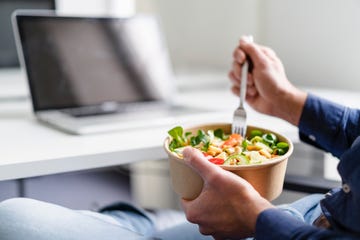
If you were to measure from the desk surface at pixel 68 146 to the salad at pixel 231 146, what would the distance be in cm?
13

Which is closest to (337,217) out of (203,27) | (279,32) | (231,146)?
(231,146)

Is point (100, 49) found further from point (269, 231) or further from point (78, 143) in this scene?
point (269, 231)

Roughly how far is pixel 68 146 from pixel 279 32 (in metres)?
0.92

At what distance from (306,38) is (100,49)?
0.68m

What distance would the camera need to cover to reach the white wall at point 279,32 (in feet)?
4.42

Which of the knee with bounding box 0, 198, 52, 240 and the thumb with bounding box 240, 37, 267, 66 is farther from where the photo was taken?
the thumb with bounding box 240, 37, 267, 66

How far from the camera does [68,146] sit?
2.78 ft

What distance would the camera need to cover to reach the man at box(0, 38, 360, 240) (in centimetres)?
60

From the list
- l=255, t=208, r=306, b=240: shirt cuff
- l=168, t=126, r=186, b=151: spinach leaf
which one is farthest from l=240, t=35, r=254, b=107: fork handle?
l=255, t=208, r=306, b=240: shirt cuff

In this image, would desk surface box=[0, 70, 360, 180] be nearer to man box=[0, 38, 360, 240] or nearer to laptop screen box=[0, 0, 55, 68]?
man box=[0, 38, 360, 240]

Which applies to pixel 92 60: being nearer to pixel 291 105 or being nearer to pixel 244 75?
pixel 244 75

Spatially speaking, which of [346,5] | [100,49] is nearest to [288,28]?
[346,5]

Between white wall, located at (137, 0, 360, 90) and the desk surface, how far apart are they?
0.29 m

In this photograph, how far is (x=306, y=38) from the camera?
56.3 inches
